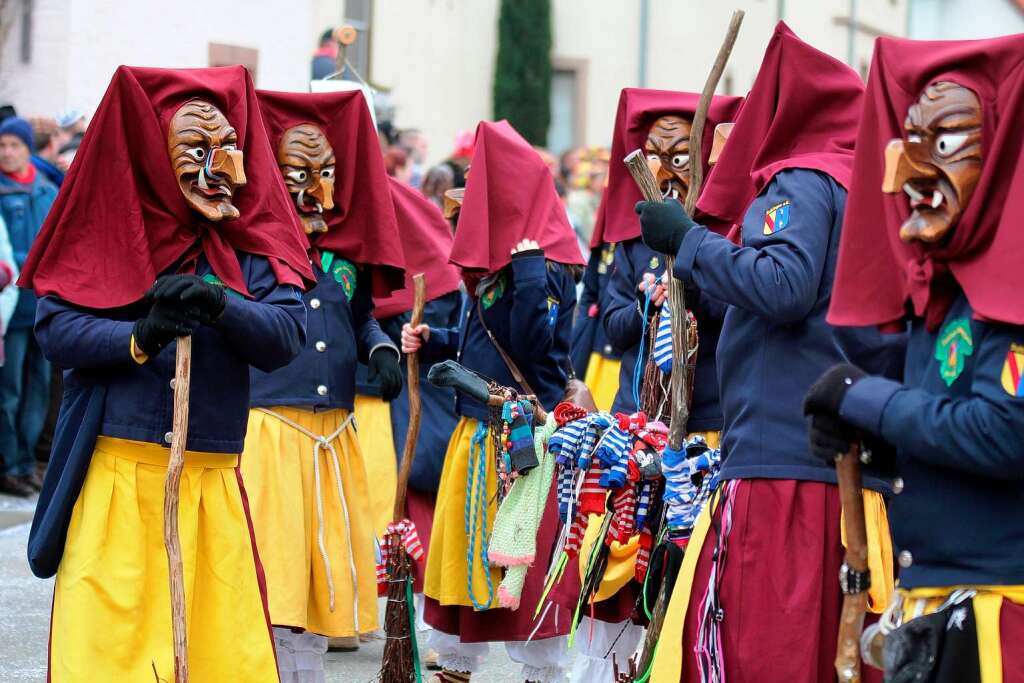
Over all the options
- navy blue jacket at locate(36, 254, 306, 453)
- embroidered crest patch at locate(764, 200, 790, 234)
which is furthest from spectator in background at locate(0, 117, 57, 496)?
embroidered crest patch at locate(764, 200, 790, 234)

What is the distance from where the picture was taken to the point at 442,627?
19.0ft

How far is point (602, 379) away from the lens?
7.86m

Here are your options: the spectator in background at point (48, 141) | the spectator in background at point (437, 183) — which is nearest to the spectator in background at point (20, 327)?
the spectator in background at point (48, 141)

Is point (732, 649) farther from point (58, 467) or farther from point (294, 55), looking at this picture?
point (294, 55)

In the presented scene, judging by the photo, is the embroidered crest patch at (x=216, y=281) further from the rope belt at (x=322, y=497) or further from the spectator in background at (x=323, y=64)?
the spectator in background at (x=323, y=64)

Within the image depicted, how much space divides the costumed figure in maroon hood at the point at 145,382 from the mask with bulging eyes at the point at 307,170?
948 mm

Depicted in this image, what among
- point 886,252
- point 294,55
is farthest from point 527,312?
point 294,55

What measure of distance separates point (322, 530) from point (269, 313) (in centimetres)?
125

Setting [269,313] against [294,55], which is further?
[294,55]

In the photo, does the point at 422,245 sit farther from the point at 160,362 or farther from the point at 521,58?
the point at 521,58

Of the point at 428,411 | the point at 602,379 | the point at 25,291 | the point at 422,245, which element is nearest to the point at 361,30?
the point at 25,291

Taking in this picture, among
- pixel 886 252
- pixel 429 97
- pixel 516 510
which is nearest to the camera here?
pixel 886 252

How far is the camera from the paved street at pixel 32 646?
6102 millimetres

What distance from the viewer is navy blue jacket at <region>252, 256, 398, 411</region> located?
17.7 feet
